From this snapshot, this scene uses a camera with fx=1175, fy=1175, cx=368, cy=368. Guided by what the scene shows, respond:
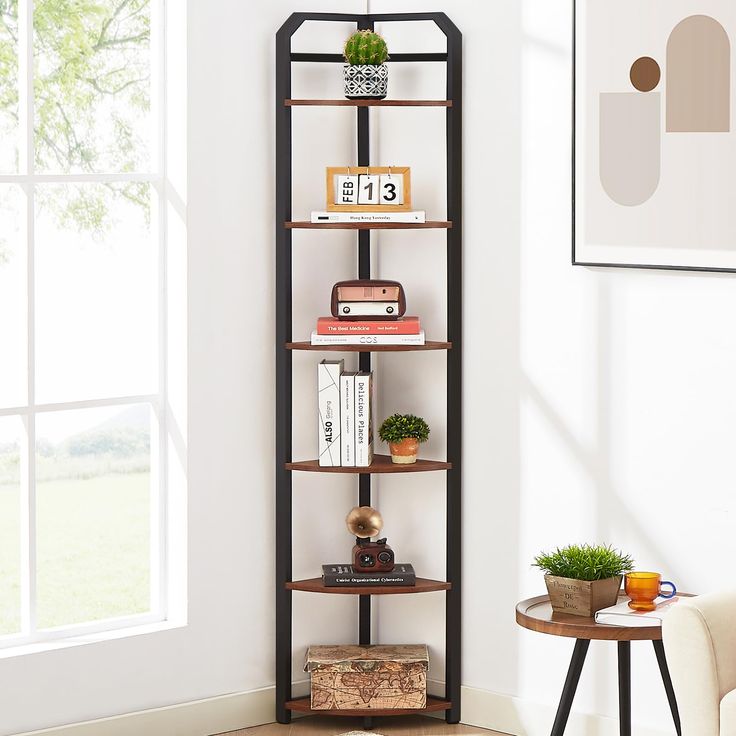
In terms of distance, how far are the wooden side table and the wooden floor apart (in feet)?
2.16

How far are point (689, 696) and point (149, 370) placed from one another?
8.25 ft

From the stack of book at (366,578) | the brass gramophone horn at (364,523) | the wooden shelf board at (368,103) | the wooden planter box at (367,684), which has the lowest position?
the wooden planter box at (367,684)

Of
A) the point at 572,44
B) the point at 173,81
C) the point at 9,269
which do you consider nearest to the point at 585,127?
the point at 572,44

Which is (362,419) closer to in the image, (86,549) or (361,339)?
(361,339)

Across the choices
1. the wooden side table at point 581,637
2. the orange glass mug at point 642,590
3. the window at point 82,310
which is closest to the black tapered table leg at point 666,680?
the wooden side table at point 581,637

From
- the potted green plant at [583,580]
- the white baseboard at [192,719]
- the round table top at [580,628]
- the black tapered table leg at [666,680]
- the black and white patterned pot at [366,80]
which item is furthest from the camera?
the black and white patterned pot at [366,80]

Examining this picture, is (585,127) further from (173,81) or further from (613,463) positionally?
(173,81)

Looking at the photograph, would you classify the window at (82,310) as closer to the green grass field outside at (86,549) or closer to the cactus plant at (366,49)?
the green grass field outside at (86,549)

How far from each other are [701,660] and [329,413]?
A: 1385 mm

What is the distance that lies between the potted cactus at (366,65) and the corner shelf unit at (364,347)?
4 centimetres

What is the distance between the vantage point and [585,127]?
3.23 meters

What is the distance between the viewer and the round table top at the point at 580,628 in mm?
2625

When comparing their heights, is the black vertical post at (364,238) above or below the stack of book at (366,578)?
above

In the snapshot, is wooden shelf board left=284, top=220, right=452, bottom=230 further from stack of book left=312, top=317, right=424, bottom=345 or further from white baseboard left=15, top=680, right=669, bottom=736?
white baseboard left=15, top=680, right=669, bottom=736
